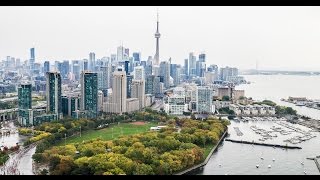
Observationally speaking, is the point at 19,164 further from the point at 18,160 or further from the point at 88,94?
the point at 88,94

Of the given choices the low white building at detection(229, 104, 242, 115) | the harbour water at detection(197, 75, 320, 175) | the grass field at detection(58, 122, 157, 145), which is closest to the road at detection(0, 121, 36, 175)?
the grass field at detection(58, 122, 157, 145)

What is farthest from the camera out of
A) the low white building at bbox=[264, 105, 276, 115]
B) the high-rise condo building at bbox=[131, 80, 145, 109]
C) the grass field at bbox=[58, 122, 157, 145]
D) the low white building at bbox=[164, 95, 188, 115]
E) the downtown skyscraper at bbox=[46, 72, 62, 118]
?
the high-rise condo building at bbox=[131, 80, 145, 109]

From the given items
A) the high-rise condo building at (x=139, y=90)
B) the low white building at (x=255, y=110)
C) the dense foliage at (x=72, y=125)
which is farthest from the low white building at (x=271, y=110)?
the high-rise condo building at (x=139, y=90)

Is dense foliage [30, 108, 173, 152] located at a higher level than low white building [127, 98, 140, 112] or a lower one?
lower

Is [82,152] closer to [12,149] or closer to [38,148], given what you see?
[38,148]

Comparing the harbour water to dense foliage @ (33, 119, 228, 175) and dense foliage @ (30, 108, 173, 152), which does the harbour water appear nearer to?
dense foliage @ (33, 119, 228, 175)

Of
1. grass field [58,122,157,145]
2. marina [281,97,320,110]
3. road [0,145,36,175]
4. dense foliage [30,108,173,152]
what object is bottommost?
road [0,145,36,175]
